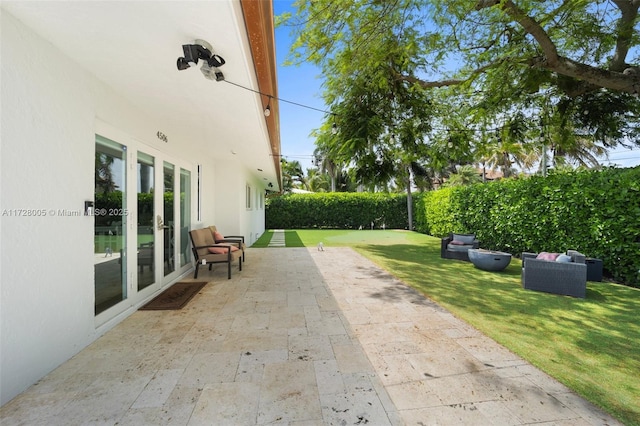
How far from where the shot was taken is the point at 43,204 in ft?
8.04

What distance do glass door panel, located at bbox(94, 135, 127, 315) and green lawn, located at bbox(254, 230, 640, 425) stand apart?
4.61 metres

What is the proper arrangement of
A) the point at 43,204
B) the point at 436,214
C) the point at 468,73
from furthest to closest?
the point at 436,214 → the point at 468,73 → the point at 43,204

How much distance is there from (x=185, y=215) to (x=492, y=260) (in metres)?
6.98

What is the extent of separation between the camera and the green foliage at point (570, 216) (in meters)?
5.41

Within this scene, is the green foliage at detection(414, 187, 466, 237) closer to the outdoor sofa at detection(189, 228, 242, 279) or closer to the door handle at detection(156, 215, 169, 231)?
the outdoor sofa at detection(189, 228, 242, 279)

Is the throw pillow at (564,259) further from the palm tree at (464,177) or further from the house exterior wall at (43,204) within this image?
the palm tree at (464,177)

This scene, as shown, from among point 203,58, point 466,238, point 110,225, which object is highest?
point 203,58

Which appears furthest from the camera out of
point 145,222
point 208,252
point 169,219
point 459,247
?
point 459,247

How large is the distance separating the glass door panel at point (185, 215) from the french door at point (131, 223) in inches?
16.3

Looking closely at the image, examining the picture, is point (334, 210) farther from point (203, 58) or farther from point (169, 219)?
point (203, 58)

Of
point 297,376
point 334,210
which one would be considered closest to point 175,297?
point 297,376

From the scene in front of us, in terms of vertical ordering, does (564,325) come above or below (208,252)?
below

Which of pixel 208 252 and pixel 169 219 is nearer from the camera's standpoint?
pixel 169 219

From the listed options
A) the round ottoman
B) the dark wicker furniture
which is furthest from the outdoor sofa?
the dark wicker furniture
